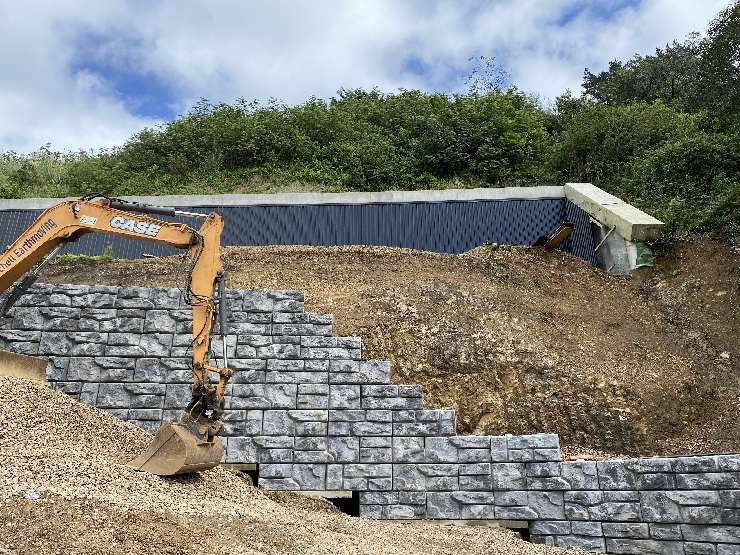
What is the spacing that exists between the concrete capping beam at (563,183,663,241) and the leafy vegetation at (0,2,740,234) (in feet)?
4.43

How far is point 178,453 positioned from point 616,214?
9.32 m

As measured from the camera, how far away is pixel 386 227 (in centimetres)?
1397

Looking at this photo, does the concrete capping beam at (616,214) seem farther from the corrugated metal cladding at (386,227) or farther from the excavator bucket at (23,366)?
the excavator bucket at (23,366)

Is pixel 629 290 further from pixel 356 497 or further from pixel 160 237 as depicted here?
pixel 160 237

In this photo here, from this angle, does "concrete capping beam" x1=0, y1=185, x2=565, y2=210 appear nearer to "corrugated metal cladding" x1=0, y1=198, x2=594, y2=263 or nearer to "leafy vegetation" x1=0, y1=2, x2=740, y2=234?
"corrugated metal cladding" x1=0, y1=198, x2=594, y2=263

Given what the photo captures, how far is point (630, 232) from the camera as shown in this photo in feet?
42.5

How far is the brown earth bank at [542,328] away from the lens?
379 inches

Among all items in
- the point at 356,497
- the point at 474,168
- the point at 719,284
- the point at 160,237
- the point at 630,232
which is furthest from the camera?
the point at 474,168

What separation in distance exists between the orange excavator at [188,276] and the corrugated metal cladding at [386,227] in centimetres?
544

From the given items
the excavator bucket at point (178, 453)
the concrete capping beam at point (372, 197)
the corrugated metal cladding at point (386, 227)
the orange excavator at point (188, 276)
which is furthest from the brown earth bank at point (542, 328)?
the excavator bucket at point (178, 453)

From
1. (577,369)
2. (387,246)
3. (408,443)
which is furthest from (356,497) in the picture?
(387,246)

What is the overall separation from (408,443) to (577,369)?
2932 mm

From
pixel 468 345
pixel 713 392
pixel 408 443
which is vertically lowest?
pixel 408 443

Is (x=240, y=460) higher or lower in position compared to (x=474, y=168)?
lower
